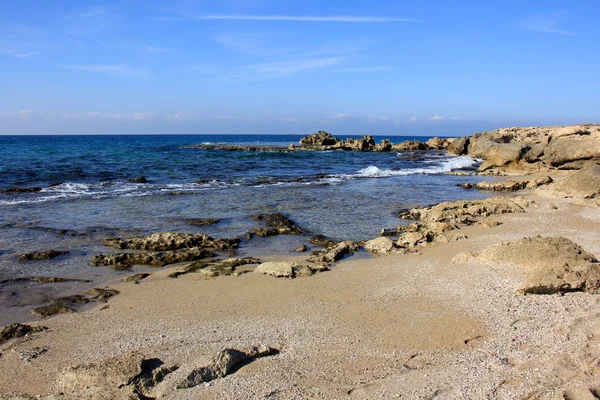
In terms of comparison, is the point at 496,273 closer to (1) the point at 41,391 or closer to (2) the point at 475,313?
(2) the point at 475,313

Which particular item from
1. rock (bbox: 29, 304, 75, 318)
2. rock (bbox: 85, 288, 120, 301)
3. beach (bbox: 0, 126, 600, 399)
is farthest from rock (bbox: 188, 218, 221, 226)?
rock (bbox: 29, 304, 75, 318)

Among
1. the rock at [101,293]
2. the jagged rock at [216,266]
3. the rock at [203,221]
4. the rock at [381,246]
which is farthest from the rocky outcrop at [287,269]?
the rock at [203,221]

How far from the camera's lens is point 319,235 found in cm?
1076

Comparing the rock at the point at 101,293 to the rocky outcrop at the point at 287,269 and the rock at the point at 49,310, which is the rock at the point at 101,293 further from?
the rocky outcrop at the point at 287,269

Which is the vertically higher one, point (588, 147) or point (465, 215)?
point (588, 147)

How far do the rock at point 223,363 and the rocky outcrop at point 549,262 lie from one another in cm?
382

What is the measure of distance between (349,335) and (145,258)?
16.0 feet

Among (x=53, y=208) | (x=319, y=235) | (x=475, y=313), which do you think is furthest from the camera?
(x=53, y=208)

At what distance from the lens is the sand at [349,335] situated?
4.12 m

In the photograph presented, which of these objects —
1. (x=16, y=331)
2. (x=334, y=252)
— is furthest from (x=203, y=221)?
(x=16, y=331)

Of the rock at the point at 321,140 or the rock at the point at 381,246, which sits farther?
the rock at the point at 321,140

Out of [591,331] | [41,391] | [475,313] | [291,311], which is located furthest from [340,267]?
[41,391]

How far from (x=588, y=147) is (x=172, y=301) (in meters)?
21.9

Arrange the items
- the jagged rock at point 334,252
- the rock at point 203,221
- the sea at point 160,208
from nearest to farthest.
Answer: the sea at point 160,208, the jagged rock at point 334,252, the rock at point 203,221
